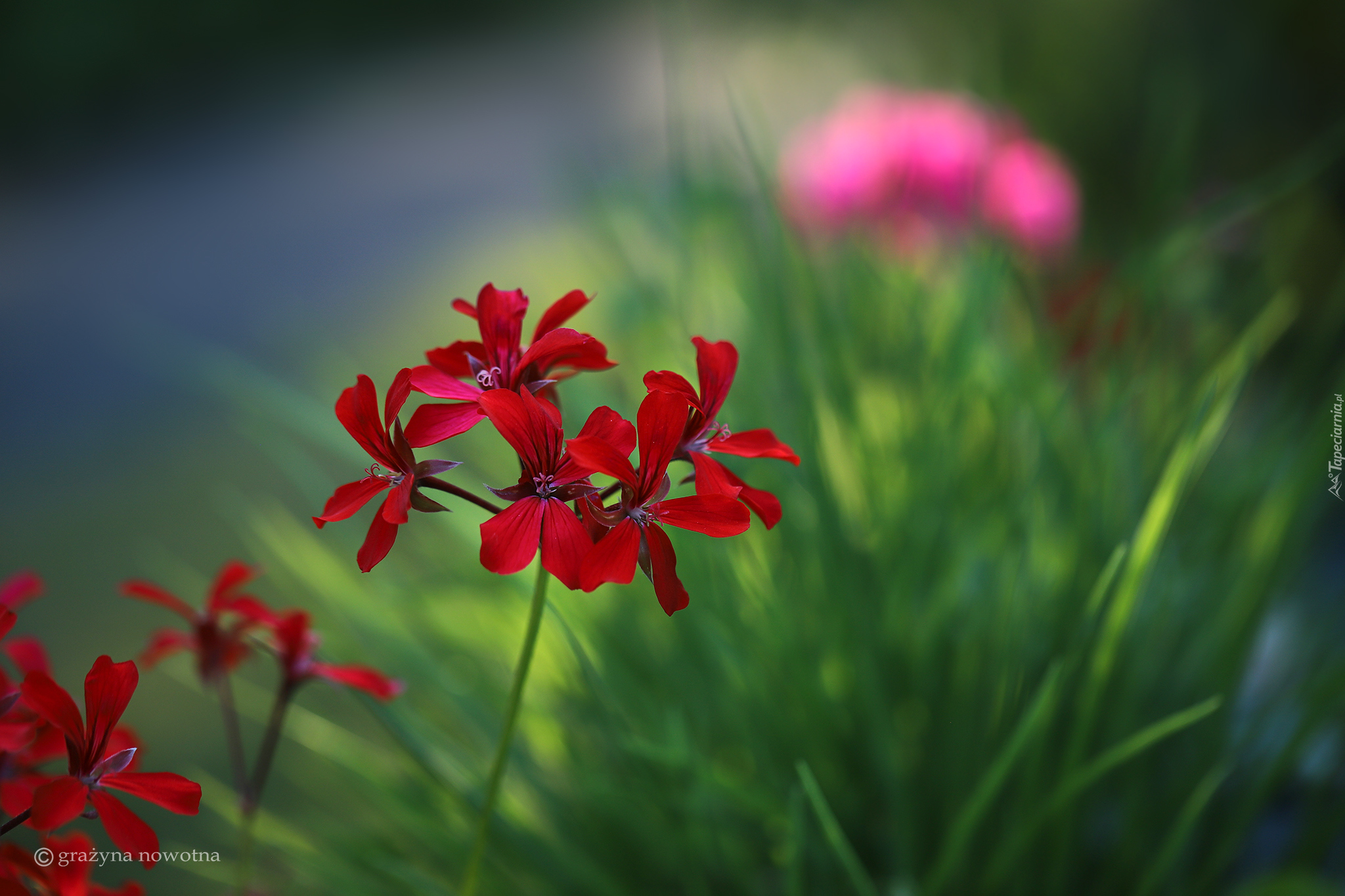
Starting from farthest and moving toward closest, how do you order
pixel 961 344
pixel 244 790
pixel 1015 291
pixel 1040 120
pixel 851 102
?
1. pixel 1040 120
2. pixel 851 102
3. pixel 1015 291
4. pixel 961 344
5. pixel 244 790

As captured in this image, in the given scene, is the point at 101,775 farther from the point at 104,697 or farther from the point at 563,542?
the point at 563,542

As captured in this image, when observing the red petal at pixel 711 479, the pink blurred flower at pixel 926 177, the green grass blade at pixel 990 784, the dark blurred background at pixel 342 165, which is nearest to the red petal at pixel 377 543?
the red petal at pixel 711 479

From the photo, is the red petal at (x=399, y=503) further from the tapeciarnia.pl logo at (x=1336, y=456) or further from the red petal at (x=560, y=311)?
the tapeciarnia.pl logo at (x=1336, y=456)

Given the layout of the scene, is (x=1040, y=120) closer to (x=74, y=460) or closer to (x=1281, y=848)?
(x=1281, y=848)

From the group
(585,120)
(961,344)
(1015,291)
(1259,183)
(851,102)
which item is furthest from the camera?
(585,120)

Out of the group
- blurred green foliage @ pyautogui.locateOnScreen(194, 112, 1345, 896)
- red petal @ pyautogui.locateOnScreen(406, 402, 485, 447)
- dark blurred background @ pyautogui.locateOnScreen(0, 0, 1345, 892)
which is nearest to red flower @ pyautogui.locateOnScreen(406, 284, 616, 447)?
red petal @ pyautogui.locateOnScreen(406, 402, 485, 447)

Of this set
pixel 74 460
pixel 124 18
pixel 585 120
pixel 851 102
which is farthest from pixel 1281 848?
pixel 124 18
